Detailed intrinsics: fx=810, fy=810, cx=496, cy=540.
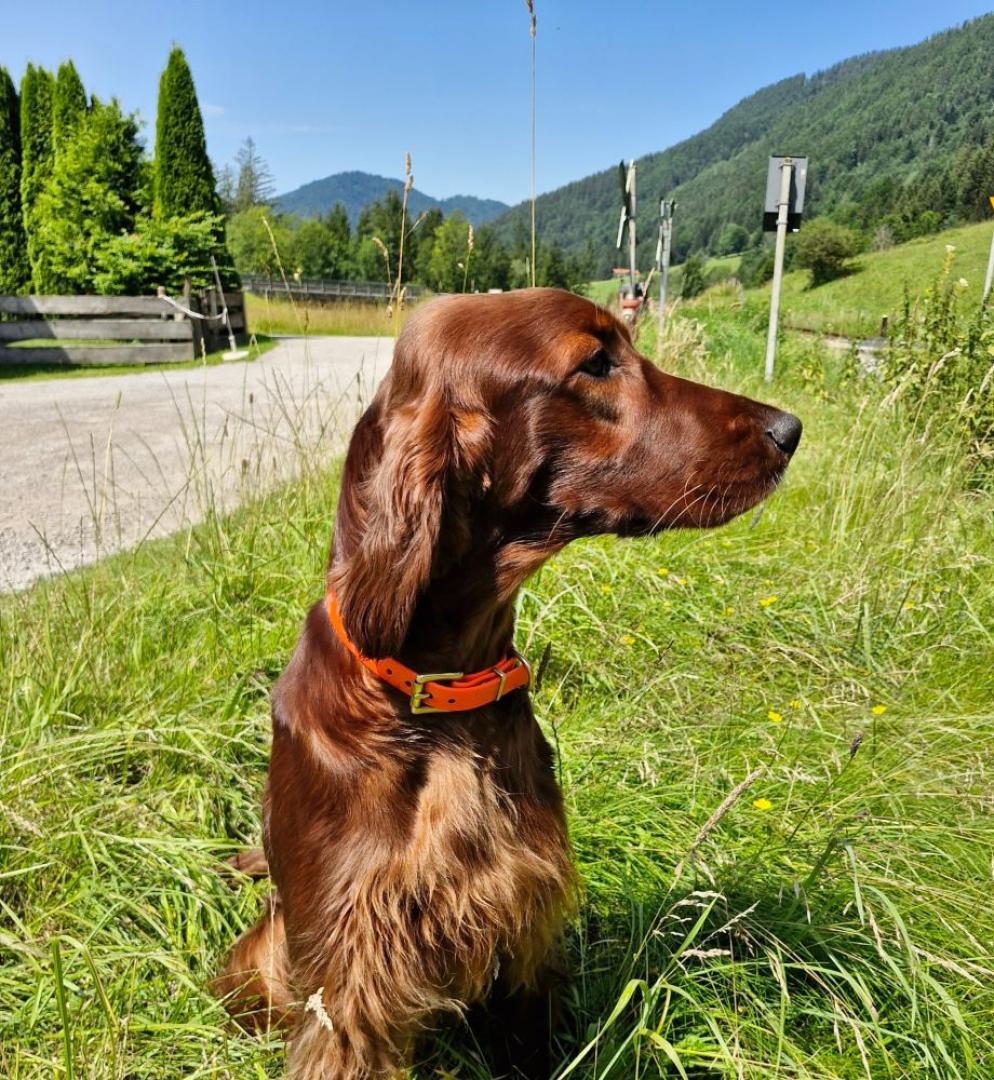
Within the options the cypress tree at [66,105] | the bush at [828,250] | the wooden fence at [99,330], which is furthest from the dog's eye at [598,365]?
the bush at [828,250]

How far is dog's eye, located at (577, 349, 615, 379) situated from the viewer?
4.70 feet

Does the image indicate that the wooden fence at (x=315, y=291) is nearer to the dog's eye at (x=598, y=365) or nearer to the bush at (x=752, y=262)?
the dog's eye at (x=598, y=365)

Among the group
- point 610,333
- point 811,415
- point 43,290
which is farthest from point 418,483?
point 43,290

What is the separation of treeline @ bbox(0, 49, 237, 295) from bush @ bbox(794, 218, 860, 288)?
100 feet

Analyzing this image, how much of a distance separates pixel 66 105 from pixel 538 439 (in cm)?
1750

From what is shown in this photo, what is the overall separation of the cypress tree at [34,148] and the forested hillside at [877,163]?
21594mm

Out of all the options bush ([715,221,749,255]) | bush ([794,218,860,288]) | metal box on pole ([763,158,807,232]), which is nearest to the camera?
metal box on pole ([763,158,807,232])

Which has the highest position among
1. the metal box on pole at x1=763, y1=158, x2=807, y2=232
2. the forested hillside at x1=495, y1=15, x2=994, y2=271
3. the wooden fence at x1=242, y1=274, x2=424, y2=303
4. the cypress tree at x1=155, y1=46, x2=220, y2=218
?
the forested hillside at x1=495, y1=15, x2=994, y2=271

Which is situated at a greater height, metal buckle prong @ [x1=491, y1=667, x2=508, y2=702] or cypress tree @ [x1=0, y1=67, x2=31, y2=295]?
cypress tree @ [x1=0, y1=67, x2=31, y2=295]

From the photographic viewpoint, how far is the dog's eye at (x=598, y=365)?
1432 mm

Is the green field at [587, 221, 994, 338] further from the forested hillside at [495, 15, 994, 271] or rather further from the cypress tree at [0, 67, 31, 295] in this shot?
the cypress tree at [0, 67, 31, 295]

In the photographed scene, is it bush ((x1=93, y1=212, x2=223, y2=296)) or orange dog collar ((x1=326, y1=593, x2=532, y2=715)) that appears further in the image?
bush ((x1=93, y1=212, x2=223, y2=296))

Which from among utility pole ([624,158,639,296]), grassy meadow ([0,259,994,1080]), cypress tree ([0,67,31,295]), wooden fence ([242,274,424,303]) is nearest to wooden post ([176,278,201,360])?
wooden fence ([242,274,424,303])

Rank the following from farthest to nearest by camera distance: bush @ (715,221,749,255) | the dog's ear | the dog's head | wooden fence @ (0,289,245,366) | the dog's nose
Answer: bush @ (715,221,749,255), wooden fence @ (0,289,245,366), the dog's nose, the dog's head, the dog's ear
